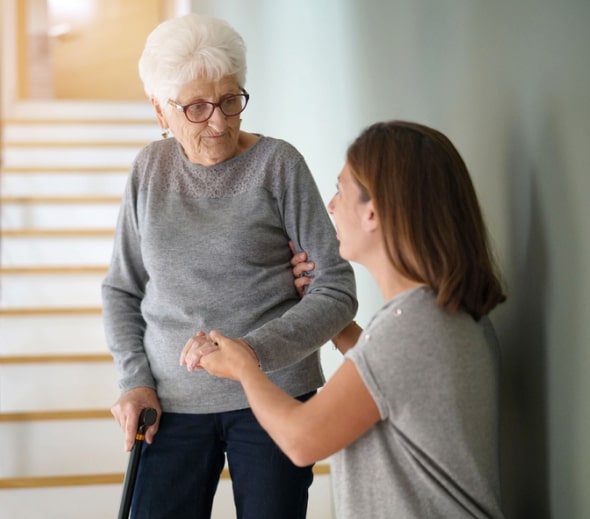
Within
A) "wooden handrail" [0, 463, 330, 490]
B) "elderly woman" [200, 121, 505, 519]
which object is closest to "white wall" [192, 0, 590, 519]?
"elderly woman" [200, 121, 505, 519]

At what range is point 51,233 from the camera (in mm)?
4070

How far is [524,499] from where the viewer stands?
1354mm

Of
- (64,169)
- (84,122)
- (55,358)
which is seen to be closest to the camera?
(55,358)

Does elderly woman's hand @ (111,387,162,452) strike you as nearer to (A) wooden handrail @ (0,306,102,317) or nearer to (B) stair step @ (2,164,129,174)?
(A) wooden handrail @ (0,306,102,317)

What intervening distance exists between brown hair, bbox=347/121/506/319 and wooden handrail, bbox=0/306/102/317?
8.28ft

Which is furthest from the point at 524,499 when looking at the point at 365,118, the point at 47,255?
the point at 47,255

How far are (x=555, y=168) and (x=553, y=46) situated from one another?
6.3 inches

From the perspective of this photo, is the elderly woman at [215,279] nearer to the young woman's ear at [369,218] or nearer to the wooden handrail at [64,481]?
the young woman's ear at [369,218]

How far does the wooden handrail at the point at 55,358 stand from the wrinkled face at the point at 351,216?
2091mm

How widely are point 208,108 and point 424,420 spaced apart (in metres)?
0.68

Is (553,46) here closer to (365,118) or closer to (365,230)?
(365,230)

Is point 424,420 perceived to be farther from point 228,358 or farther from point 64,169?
point 64,169

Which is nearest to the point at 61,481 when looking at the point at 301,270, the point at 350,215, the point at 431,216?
the point at 301,270

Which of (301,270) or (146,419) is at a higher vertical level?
(301,270)
